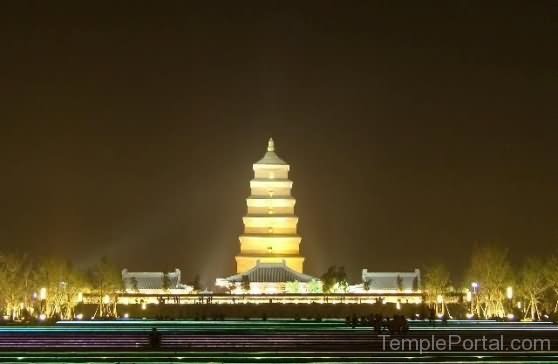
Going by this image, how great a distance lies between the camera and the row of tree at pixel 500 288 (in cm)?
6925

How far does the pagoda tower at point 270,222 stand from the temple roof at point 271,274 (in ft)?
7.85

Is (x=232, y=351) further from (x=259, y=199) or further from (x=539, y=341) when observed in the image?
(x=259, y=199)

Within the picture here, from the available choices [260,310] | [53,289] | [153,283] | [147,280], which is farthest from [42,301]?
[147,280]

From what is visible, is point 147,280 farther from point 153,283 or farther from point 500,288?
point 500,288

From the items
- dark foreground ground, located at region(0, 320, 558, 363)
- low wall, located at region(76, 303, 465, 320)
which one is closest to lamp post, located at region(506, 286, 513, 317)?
low wall, located at region(76, 303, 465, 320)

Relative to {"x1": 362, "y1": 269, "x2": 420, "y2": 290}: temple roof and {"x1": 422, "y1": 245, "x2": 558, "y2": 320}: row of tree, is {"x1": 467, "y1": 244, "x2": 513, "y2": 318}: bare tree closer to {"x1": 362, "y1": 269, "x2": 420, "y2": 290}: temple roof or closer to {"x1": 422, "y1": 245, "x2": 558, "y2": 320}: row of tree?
{"x1": 422, "y1": 245, "x2": 558, "y2": 320}: row of tree

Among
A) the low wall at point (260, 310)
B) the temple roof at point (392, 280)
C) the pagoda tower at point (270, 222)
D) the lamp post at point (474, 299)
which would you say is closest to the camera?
the lamp post at point (474, 299)

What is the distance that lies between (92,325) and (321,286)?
37.3m

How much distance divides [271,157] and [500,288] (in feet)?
116

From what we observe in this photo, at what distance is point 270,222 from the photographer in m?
99.8

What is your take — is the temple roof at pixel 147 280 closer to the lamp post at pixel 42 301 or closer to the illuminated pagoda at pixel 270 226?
the illuminated pagoda at pixel 270 226

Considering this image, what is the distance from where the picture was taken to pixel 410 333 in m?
43.3

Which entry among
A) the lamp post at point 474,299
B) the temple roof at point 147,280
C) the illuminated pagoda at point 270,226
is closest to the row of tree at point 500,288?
the lamp post at point 474,299

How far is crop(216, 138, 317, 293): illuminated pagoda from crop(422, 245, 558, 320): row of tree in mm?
17352
